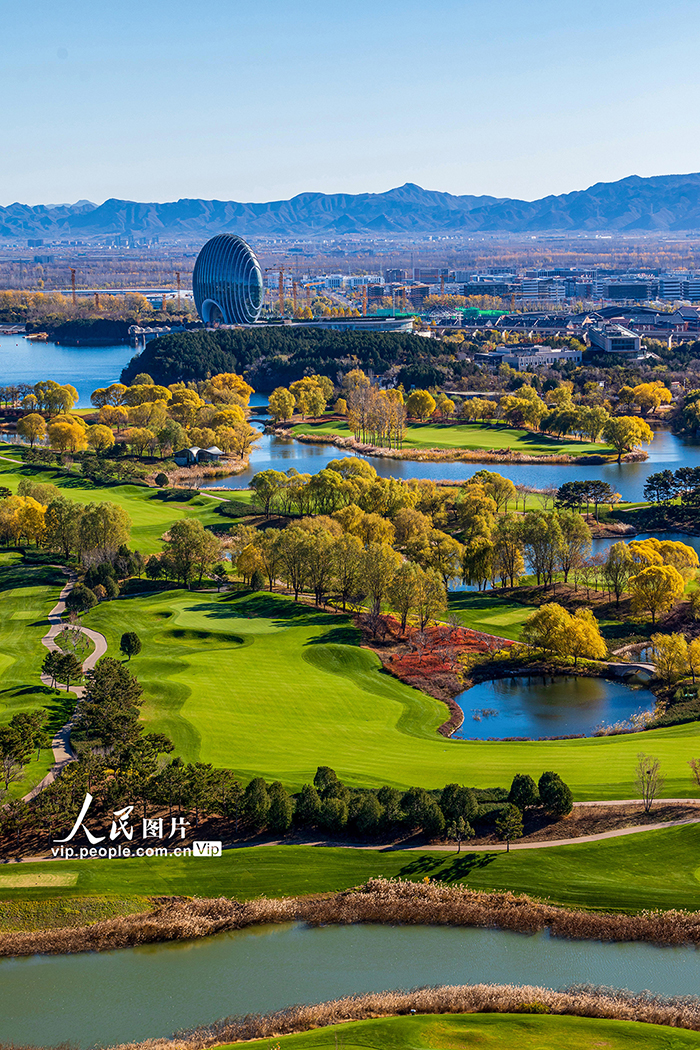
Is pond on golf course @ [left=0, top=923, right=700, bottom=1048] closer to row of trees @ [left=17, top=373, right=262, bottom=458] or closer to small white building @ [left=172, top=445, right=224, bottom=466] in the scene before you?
small white building @ [left=172, top=445, right=224, bottom=466]

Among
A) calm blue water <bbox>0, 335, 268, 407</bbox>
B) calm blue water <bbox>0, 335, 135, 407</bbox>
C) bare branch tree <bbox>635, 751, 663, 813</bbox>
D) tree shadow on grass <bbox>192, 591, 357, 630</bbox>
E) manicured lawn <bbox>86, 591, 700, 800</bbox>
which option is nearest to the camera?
bare branch tree <bbox>635, 751, 663, 813</bbox>

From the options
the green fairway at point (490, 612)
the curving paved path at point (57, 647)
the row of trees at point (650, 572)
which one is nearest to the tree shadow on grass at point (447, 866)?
the curving paved path at point (57, 647)

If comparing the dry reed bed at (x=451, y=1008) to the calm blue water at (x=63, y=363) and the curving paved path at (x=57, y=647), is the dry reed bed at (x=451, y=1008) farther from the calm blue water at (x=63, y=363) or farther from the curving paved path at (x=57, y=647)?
the calm blue water at (x=63, y=363)

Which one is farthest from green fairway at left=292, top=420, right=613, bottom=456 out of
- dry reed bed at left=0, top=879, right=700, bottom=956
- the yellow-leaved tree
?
dry reed bed at left=0, top=879, right=700, bottom=956

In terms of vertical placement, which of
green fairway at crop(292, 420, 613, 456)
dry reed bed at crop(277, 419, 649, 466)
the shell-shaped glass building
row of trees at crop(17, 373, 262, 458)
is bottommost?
dry reed bed at crop(277, 419, 649, 466)

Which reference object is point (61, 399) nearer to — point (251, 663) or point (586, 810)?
point (251, 663)

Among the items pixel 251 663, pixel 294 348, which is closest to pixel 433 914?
pixel 251 663

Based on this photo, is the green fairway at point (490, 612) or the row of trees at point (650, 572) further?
the green fairway at point (490, 612)
